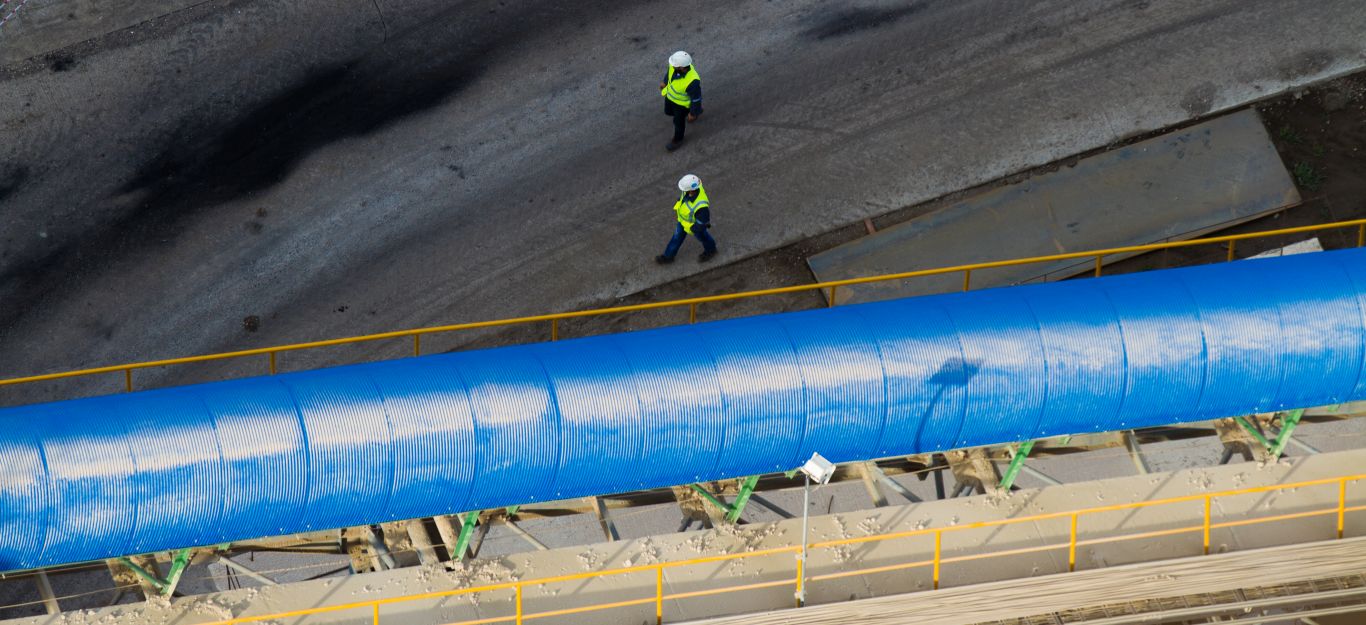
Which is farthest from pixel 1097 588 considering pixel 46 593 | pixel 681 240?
pixel 46 593

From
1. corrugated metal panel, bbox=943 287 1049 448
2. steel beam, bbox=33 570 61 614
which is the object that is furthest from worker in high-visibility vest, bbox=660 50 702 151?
steel beam, bbox=33 570 61 614

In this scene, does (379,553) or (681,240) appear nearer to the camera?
(379,553)

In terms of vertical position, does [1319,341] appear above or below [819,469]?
above

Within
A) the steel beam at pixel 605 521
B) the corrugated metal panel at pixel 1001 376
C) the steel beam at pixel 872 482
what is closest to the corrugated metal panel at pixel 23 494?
the steel beam at pixel 605 521

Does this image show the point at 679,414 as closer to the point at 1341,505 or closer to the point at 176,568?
the point at 176,568

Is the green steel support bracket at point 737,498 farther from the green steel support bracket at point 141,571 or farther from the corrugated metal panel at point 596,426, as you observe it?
the green steel support bracket at point 141,571
